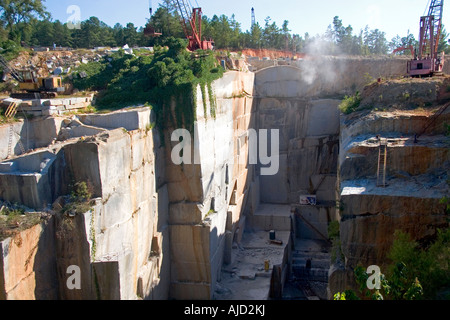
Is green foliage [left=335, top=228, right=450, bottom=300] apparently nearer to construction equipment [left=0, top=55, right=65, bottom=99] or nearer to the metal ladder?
the metal ladder

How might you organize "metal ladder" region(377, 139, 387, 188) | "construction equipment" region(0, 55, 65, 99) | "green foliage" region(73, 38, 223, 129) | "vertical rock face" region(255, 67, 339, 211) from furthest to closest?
"vertical rock face" region(255, 67, 339, 211) → "construction equipment" region(0, 55, 65, 99) → "green foliage" region(73, 38, 223, 129) → "metal ladder" region(377, 139, 387, 188)

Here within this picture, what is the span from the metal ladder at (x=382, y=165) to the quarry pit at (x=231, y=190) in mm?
177

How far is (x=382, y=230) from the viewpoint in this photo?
455 inches

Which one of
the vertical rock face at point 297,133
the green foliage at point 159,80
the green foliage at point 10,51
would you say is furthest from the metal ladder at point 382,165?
the green foliage at point 10,51

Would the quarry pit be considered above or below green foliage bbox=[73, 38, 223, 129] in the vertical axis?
below

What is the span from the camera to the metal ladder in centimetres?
1241

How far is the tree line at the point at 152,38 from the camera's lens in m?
31.8

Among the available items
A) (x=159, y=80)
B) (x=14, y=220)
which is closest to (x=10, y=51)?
(x=159, y=80)

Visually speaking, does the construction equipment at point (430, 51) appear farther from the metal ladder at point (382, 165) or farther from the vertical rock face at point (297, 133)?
the metal ladder at point (382, 165)

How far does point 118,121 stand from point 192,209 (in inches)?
184

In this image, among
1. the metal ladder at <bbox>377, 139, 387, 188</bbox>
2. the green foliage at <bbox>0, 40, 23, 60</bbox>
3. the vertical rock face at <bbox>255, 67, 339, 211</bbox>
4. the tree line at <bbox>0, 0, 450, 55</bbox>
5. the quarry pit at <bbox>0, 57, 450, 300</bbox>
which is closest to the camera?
the quarry pit at <bbox>0, 57, 450, 300</bbox>

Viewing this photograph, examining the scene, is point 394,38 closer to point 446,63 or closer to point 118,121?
point 446,63

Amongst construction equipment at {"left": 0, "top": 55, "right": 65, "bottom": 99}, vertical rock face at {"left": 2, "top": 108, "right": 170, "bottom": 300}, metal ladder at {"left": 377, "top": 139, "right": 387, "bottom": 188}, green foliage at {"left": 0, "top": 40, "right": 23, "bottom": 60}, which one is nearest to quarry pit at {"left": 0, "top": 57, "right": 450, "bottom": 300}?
vertical rock face at {"left": 2, "top": 108, "right": 170, "bottom": 300}

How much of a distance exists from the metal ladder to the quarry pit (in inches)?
7.0
